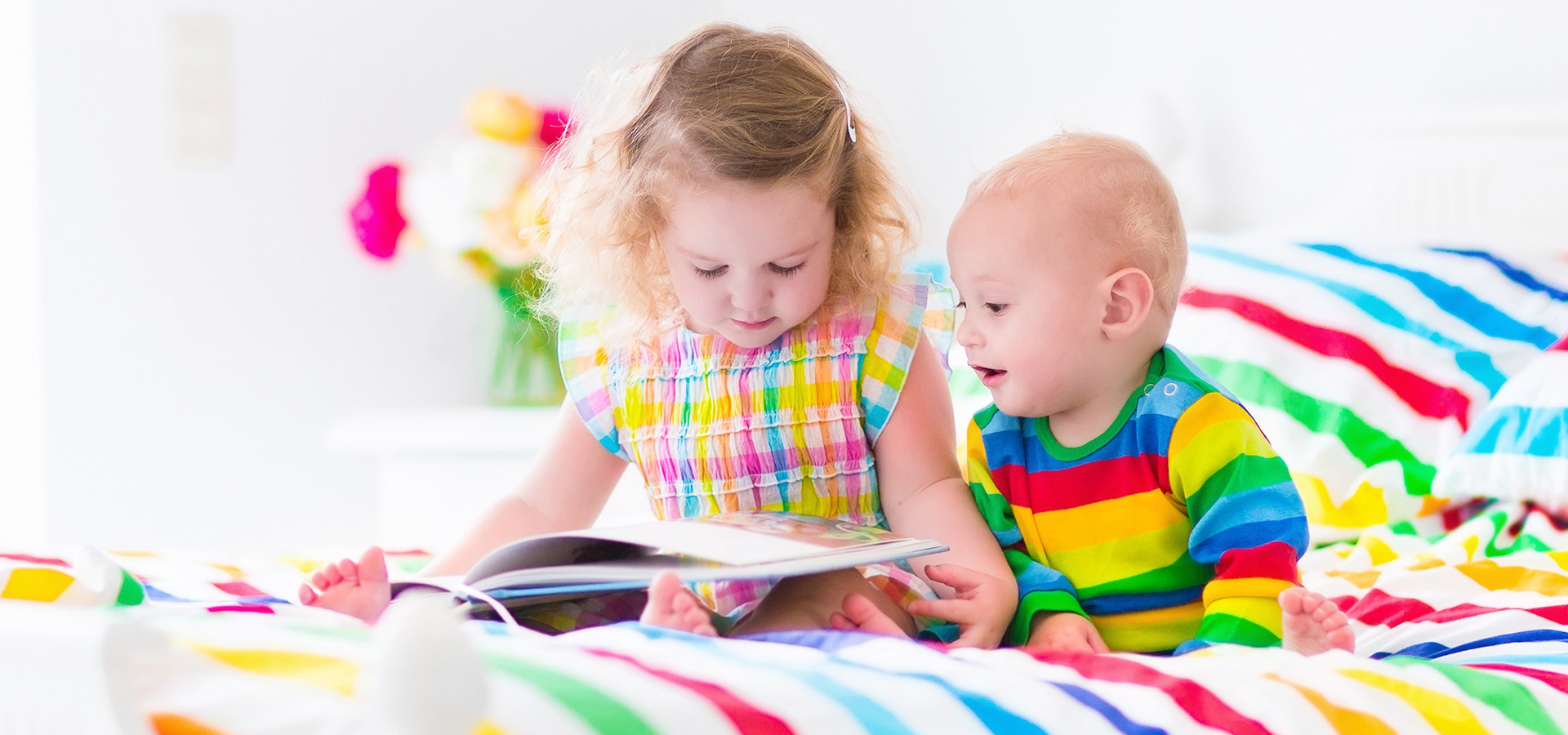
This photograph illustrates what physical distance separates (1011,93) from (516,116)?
848 millimetres

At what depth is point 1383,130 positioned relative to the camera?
74.4 inches

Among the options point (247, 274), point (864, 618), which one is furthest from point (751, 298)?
point (247, 274)

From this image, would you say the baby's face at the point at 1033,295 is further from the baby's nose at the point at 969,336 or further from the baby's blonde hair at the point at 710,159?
the baby's blonde hair at the point at 710,159

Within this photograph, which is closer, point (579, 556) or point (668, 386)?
point (579, 556)

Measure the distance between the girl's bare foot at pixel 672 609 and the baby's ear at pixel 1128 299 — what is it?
1.24 feet

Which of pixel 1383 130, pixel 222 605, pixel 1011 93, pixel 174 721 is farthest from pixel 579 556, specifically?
pixel 1011 93

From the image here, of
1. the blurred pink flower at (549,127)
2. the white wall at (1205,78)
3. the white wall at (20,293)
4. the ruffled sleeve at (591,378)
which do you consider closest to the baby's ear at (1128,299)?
the ruffled sleeve at (591,378)

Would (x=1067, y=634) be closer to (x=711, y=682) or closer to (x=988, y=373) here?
(x=988, y=373)

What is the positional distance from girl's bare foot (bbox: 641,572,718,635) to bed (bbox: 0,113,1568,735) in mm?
30

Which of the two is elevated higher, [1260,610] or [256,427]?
[1260,610]

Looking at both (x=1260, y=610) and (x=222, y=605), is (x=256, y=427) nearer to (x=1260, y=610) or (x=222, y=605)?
(x=222, y=605)

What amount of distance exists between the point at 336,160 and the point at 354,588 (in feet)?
5.60

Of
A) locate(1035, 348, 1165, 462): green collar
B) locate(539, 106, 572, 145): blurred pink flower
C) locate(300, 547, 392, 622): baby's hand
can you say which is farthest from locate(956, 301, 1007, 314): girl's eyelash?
locate(539, 106, 572, 145): blurred pink flower

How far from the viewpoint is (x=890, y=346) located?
111cm
